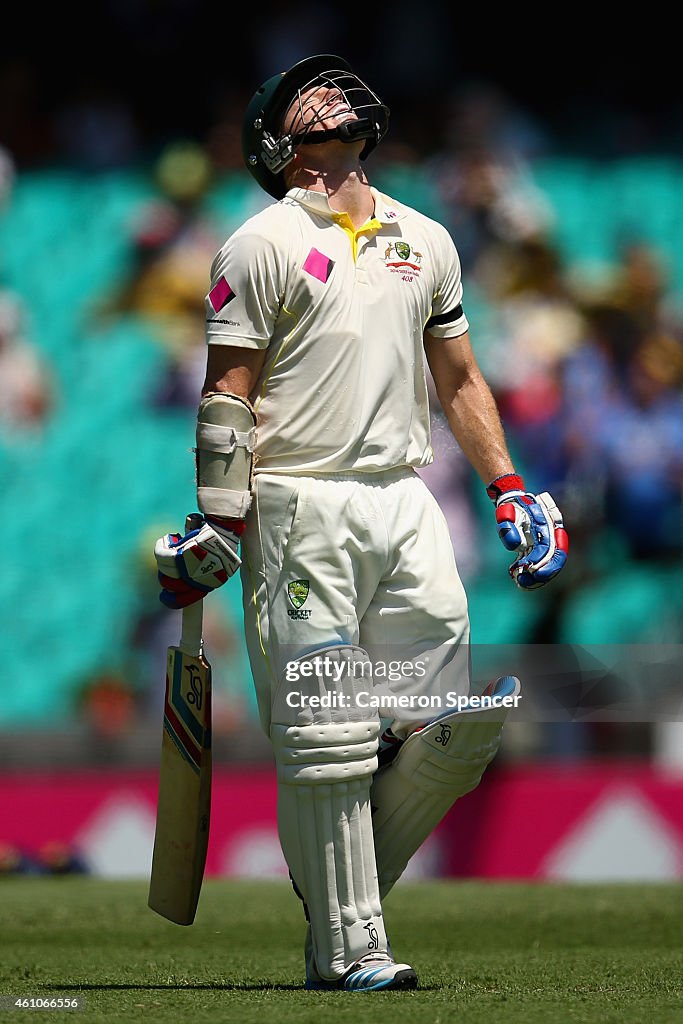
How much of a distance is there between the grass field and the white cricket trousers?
1.98ft

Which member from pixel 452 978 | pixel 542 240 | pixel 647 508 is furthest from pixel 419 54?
pixel 452 978

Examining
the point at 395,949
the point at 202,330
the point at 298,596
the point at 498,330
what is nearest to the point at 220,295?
the point at 298,596

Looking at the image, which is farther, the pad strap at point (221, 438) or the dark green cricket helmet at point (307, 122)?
the dark green cricket helmet at point (307, 122)

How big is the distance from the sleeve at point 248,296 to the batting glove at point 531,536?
640 millimetres

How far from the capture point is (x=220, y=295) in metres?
3.33

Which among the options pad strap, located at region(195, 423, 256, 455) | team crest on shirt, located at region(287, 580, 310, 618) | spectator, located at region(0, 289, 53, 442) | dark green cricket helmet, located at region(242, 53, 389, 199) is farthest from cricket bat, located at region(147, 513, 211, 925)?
spectator, located at region(0, 289, 53, 442)

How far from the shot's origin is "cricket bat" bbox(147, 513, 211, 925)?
352cm

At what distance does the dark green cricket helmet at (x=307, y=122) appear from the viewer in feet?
11.5

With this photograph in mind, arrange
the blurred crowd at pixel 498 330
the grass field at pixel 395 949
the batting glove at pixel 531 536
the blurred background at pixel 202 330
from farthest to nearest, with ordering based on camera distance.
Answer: the blurred crowd at pixel 498 330
the blurred background at pixel 202 330
the batting glove at pixel 531 536
the grass field at pixel 395 949

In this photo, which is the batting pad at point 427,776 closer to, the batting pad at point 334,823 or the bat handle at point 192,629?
the batting pad at point 334,823

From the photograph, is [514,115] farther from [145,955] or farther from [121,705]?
[145,955]

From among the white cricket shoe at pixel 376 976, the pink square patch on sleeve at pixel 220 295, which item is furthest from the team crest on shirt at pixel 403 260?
the white cricket shoe at pixel 376 976

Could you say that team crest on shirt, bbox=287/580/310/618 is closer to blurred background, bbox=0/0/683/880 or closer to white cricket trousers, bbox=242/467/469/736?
white cricket trousers, bbox=242/467/469/736

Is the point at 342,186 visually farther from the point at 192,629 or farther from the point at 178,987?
the point at 178,987
